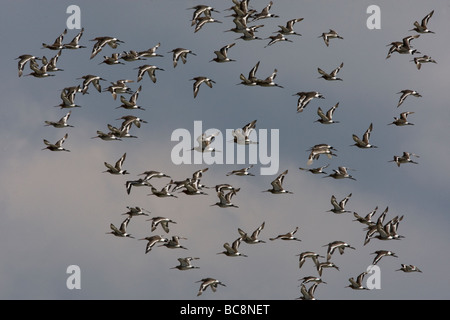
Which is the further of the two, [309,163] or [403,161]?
[403,161]

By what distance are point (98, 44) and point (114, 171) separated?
7098mm

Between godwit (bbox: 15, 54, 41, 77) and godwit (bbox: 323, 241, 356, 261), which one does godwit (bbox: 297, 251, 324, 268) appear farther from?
godwit (bbox: 15, 54, 41, 77)

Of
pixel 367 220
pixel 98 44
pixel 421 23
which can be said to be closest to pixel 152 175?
pixel 98 44

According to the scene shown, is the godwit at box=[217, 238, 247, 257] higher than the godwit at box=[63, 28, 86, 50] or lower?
lower

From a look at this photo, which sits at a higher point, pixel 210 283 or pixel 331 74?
pixel 331 74

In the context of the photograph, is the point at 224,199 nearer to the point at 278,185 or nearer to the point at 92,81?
the point at 278,185

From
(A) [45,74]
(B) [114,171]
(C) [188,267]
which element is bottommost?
(C) [188,267]

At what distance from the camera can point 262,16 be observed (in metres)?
71.9

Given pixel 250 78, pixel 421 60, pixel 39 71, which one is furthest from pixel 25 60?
pixel 421 60

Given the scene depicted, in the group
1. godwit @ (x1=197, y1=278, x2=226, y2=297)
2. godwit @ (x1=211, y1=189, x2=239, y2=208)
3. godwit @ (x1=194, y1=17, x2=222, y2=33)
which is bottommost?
godwit @ (x1=197, y1=278, x2=226, y2=297)

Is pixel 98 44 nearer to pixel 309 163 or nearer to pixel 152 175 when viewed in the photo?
pixel 152 175

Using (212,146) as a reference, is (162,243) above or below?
below

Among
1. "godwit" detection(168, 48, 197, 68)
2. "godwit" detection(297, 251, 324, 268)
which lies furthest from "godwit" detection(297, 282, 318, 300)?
"godwit" detection(168, 48, 197, 68)

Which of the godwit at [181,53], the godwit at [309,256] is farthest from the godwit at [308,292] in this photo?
the godwit at [181,53]
